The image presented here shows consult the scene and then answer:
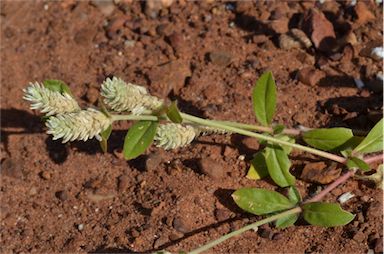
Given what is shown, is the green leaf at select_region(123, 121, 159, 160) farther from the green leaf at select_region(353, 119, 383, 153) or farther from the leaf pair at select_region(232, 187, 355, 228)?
the green leaf at select_region(353, 119, 383, 153)

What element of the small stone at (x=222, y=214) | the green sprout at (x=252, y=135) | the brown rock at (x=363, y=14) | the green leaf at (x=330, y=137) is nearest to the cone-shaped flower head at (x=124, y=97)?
the green sprout at (x=252, y=135)

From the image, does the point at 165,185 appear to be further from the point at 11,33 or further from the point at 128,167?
the point at 11,33

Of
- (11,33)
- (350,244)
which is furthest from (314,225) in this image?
→ (11,33)

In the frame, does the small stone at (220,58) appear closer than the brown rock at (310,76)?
No

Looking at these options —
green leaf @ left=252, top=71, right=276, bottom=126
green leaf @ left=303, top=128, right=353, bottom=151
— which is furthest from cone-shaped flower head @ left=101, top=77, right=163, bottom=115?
green leaf @ left=303, top=128, right=353, bottom=151

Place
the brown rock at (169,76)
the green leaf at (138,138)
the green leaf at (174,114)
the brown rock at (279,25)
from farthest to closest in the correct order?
the brown rock at (279,25) < the brown rock at (169,76) < the green leaf at (138,138) < the green leaf at (174,114)

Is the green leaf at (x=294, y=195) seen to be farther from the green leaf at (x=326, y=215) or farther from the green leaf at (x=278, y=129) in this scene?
the green leaf at (x=278, y=129)

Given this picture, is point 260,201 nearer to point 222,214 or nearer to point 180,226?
point 222,214

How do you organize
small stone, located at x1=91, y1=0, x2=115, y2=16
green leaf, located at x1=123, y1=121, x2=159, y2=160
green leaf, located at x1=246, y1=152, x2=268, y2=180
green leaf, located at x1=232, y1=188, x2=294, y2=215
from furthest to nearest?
small stone, located at x1=91, y1=0, x2=115, y2=16 < green leaf, located at x1=246, y1=152, x2=268, y2=180 < green leaf, located at x1=232, y1=188, x2=294, y2=215 < green leaf, located at x1=123, y1=121, x2=159, y2=160
